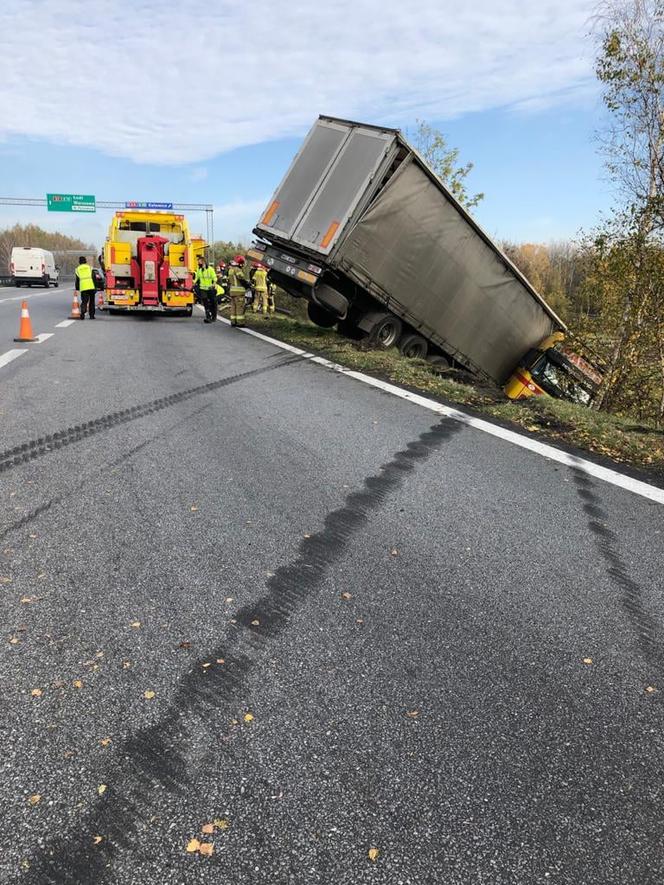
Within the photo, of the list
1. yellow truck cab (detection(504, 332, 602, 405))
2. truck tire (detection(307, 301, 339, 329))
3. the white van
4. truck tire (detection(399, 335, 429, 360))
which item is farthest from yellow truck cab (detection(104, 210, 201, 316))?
the white van

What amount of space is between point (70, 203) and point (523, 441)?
61950 millimetres

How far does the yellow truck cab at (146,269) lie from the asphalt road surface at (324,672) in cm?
1322

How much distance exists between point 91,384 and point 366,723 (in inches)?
253

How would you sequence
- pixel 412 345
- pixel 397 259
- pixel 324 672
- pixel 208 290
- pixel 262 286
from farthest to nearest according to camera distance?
1. pixel 262 286
2. pixel 208 290
3. pixel 412 345
4. pixel 397 259
5. pixel 324 672

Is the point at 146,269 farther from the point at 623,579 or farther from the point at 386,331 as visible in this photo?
the point at 623,579

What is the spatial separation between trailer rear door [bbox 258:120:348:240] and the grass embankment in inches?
99.3

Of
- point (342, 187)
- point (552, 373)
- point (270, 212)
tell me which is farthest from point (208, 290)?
point (552, 373)

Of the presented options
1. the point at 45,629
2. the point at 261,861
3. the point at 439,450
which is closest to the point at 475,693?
the point at 261,861

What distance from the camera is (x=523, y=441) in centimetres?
579

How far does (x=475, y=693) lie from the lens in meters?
2.26

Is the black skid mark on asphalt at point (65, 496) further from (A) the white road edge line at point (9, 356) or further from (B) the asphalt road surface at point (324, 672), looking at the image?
(A) the white road edge line at point (9, 356)

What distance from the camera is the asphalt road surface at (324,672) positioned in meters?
1.68

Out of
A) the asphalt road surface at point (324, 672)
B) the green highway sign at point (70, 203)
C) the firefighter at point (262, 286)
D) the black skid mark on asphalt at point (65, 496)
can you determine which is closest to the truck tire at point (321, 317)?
the firefighter at point (262, 286)

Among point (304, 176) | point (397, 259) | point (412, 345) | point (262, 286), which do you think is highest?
point (304, 176)
